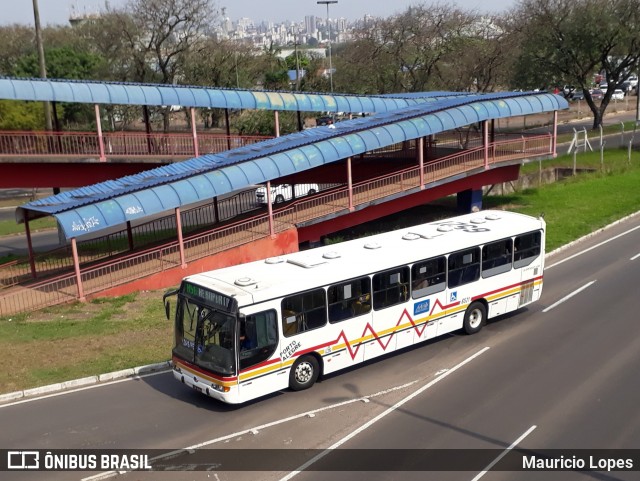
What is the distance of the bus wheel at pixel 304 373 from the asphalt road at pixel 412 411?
0.20m

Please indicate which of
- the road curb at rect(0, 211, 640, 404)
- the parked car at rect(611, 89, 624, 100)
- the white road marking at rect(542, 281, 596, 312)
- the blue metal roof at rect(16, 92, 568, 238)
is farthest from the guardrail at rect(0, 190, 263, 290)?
the parked car at rect(611, 89, 624, 100)

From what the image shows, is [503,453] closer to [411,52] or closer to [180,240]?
[180,240]

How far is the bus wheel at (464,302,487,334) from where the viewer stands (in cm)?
1866

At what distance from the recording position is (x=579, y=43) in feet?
189

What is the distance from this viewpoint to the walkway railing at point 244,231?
2384cm

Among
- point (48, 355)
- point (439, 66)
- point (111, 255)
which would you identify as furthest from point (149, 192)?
point (439, 66)

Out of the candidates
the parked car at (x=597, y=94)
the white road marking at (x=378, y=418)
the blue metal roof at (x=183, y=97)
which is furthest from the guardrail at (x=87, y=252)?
the parked car at (x=597, y=94)

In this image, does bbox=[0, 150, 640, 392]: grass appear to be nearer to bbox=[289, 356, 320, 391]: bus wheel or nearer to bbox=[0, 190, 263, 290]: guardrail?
bbox=[289, 356, 320, 391]: bus wheel

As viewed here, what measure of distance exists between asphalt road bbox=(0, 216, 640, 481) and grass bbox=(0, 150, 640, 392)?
0.86 metres

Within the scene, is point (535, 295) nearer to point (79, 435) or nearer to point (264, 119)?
point (79, 435)

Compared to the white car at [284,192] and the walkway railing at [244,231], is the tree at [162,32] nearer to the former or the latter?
the white car at [284,192]

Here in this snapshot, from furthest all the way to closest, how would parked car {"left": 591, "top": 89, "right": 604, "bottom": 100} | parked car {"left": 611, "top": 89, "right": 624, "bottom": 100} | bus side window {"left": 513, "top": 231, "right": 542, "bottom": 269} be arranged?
1. parked car {"left": 611, "top": 89, "right": 624, "bottom": 100}
2. parked car {"left": 591, "top": 89, "right": 604, "bottom": 100}
3. bus side window {"left": 513, "top": 231, "right": 542, "bottom": 269}

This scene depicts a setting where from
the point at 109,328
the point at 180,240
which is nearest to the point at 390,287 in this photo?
the point at 109,328

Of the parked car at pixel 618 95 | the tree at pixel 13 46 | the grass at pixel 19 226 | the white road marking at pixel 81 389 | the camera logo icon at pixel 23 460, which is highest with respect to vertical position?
the tree at pixel 13 46
